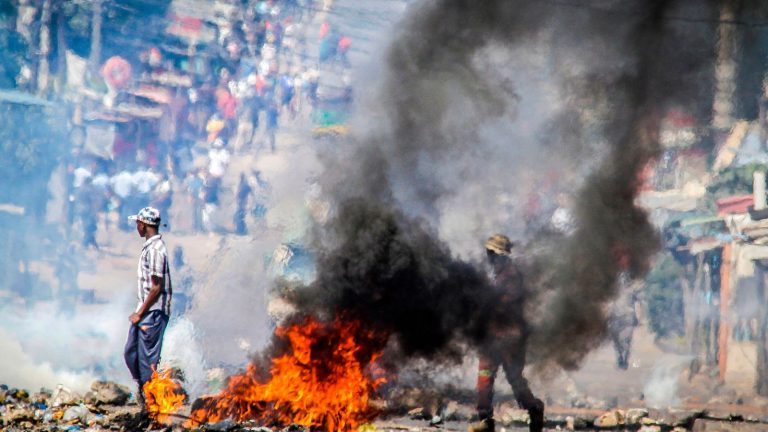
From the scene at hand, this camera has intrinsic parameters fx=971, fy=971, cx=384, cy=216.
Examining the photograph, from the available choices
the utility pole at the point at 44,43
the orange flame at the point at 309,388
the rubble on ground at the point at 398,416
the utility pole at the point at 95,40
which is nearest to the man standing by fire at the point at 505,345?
the rubble on ground at the point at 398,416

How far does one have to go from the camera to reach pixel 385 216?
30.7ft

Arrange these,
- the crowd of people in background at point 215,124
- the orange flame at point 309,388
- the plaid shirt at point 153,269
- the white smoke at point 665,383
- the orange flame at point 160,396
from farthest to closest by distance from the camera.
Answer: the crowd of people in background at point 215,124, the white smoke at point 665,383, the plaid shirt at point 153,269, the orange flame at point 160,396, the orange flame at point 309,388

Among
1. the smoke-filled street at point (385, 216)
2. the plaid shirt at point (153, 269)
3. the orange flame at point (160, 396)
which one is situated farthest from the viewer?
the smoke-filled street at point (385, 216)

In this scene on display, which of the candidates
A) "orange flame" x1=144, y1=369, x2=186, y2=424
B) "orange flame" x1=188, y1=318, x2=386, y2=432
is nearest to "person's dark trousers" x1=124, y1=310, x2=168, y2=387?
"orange flame" x1=144, y1=369, x2=186, y2=424

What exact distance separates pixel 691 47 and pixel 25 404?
7.88 m

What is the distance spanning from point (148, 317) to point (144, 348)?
27 centimetres

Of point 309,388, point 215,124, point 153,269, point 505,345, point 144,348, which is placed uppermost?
point 215,124

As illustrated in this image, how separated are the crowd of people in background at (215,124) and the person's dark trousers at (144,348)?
11654mm

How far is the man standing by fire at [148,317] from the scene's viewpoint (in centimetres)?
840

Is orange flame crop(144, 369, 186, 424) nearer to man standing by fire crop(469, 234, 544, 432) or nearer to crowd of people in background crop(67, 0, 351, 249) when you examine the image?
man standing by fire crop(469, 234, 544, 432)

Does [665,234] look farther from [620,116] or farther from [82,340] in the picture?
[82,340]

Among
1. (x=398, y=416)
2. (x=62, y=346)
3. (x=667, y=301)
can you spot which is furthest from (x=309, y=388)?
(x=667, y=301)

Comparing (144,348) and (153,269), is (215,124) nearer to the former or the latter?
(153,269)

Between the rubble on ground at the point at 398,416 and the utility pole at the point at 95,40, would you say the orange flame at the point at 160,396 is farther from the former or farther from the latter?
the utility pole at the point at 95,40
